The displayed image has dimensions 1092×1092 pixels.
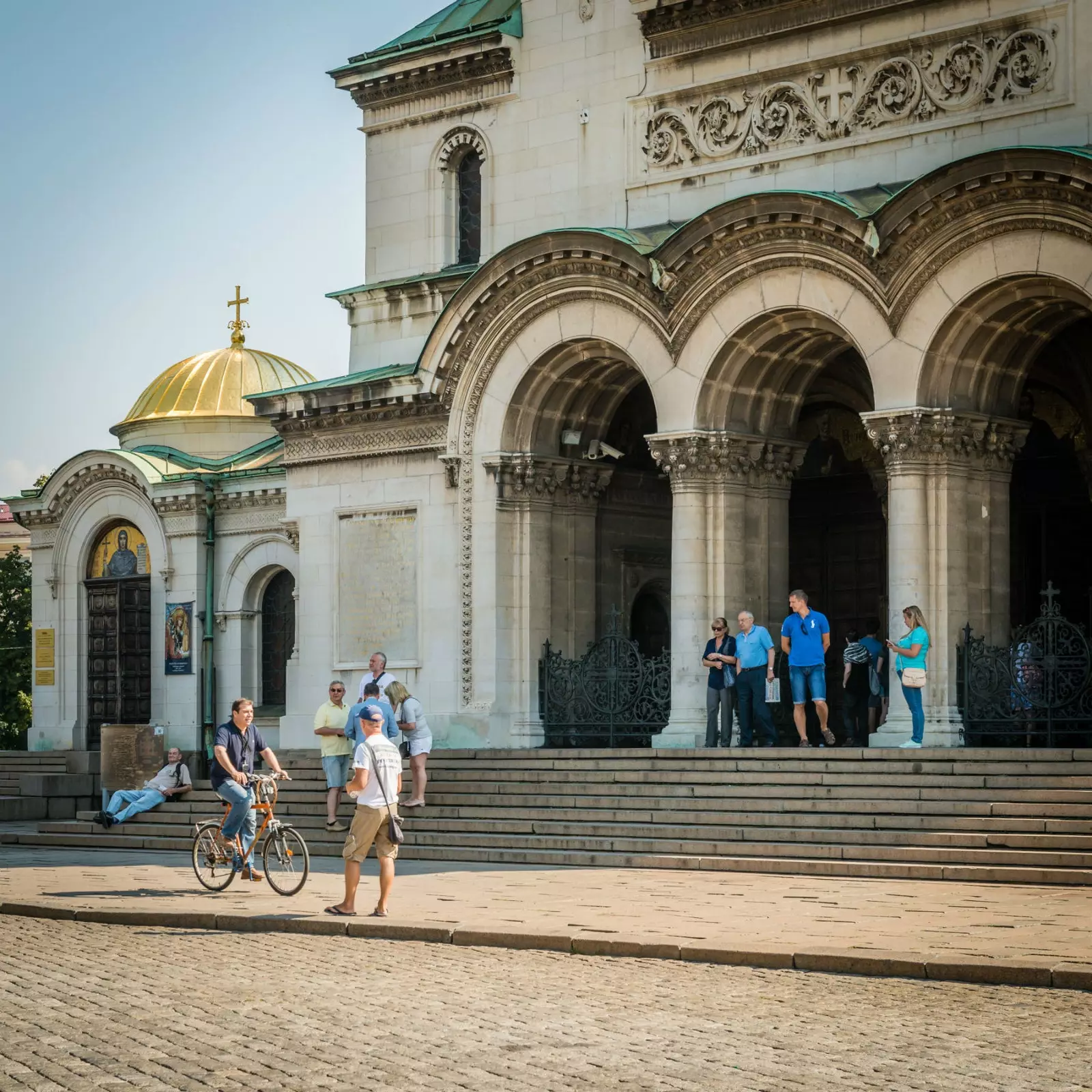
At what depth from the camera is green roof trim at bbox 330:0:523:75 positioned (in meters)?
30.4

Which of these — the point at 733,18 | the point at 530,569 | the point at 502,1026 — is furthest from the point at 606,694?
the point at 502,1026

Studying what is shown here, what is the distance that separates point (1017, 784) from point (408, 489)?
40.5 feet

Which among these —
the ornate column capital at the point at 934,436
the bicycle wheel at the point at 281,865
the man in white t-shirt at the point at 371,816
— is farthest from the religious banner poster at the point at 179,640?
the man in white t-shirt at the point at 371,816

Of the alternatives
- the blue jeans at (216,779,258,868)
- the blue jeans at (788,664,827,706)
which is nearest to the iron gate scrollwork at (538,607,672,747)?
the blue jeans at (788,664,827,706)

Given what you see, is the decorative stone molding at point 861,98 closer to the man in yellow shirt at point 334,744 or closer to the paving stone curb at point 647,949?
the man in yellow shirt at point 334,744

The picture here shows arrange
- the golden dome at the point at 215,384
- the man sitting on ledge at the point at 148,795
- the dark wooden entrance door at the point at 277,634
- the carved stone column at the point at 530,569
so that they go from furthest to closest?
1. the golden dome at the point at 215,384
2. the dark wooden entrance door at the point at 277,634
3. the carved stone column at the point at 530,569
4. the man sitting on ledge at the point at 148,795

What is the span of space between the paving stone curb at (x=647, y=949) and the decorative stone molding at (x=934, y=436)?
1136cm

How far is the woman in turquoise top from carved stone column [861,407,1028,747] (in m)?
0.63

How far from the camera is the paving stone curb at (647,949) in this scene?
42.3 feet

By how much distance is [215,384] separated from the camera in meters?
46.8

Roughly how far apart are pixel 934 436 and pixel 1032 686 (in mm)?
3433

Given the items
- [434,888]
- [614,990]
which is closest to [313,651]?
[434,888]

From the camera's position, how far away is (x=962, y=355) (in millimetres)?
25016

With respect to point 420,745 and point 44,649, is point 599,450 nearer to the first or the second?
point 420,745
